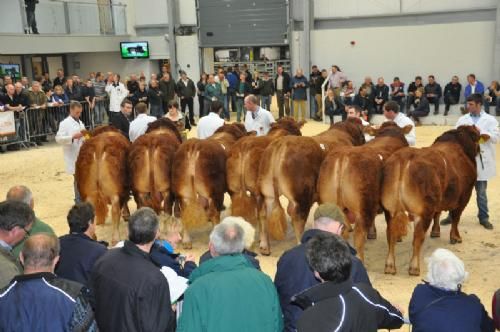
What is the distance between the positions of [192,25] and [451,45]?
31.3ft

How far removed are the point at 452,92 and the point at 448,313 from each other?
51.2 feet

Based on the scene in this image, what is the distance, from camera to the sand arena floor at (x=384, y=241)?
635 cm

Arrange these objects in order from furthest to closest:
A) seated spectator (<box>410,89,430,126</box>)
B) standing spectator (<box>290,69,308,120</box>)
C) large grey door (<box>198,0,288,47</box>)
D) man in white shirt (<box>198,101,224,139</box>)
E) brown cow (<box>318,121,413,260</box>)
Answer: large grey door (<box>198,0,288,47</box>)
standing spectator (<box>290,69,308,120</box>)
seated spectator (<box>410,89,430,126</box>)
man in white shirt (<box>198,101,224,139</box>)
brown cow (<box>318,121,413,260</box>)

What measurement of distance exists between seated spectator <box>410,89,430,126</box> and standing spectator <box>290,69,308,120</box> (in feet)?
11.9

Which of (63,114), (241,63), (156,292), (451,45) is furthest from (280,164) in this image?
(241,63)

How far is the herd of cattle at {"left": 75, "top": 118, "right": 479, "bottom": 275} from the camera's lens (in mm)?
6504

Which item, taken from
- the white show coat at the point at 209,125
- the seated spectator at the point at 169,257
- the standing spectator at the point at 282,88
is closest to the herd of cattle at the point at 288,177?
the white show coat at the point at 209,125

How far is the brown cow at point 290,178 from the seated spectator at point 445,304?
143 inches

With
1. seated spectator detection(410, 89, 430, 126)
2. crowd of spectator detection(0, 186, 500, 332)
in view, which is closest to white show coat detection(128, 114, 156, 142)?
crowd of spectator detection(0, 186, 500, 332)

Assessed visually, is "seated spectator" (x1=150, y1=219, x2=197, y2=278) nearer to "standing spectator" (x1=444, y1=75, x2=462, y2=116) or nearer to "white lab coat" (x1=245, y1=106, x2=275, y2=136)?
"white lab coat" (x1=245, y1=106, x2=275, y2=136)

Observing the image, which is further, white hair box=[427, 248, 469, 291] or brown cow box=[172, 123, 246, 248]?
brown cow box=[172, 123, 246, 248]

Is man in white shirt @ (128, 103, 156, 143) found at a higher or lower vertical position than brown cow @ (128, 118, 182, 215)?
higher

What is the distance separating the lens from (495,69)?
57.0 ft

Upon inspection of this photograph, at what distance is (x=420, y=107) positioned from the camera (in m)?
17.9
